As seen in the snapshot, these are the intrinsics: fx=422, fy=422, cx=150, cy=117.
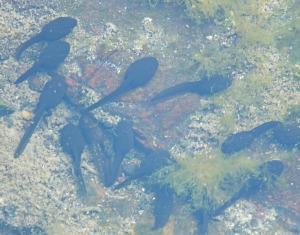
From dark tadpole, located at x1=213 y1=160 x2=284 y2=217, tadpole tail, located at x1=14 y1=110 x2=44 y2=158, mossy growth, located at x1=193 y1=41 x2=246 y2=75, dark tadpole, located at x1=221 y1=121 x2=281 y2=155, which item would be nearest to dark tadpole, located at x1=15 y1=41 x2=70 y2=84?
tadpole tail, located at x1=14 y1=110 x2=44 y2=158

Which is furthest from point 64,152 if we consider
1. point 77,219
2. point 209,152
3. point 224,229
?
point 224,229

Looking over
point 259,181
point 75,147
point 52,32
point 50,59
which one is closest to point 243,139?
point 259,181

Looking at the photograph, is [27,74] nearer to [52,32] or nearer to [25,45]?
[25,45]

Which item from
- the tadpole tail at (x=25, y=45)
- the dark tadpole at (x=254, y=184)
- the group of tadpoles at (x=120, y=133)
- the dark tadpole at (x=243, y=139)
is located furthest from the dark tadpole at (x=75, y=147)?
the dark tadpole at (x=243, y=139)

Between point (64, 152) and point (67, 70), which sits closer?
point (64, 152)

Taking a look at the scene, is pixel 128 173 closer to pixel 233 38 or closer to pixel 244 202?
pixel 244 202

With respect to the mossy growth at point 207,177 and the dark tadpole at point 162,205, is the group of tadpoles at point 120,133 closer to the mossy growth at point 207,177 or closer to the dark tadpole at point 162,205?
the dark tadpole at point 162,205

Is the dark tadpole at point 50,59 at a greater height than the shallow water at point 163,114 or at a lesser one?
greater
